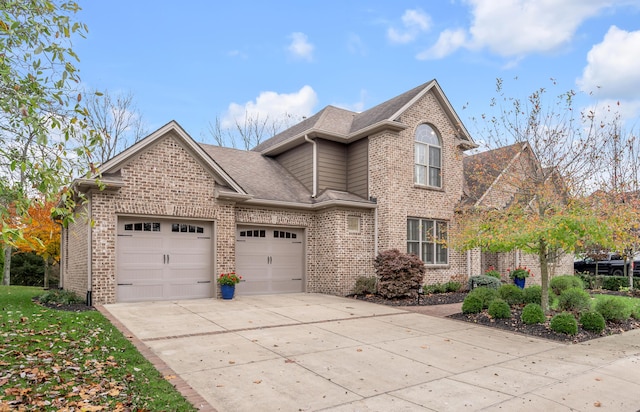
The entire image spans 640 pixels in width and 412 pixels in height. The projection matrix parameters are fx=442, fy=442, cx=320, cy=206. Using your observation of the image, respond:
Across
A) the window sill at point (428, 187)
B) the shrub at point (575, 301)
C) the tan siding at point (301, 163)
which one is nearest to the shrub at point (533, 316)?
the shrub at point (575, 301)

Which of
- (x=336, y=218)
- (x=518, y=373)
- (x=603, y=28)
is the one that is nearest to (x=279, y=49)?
(x=336, y=218)

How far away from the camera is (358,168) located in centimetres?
1680

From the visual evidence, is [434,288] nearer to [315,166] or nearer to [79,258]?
[315,166]

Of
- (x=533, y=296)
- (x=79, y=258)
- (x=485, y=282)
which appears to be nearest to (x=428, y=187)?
(x=485, y=282)

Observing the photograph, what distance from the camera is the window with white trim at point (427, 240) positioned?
1633 cm

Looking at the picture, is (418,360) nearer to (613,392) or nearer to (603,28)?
(613,392)

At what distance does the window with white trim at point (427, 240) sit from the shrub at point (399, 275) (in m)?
1.97

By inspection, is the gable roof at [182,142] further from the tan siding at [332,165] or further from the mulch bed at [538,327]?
the mulch bed at [538,327]

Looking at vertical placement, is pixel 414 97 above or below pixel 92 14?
above

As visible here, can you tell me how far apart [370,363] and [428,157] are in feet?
38.2

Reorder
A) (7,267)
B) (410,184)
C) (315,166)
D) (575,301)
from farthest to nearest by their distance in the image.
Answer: (7,267) → (315,166) → (410,184) → (575,301)

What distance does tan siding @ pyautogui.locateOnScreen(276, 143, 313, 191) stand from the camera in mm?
16978

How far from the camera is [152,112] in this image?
30375 mm

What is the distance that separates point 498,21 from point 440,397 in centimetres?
1205
